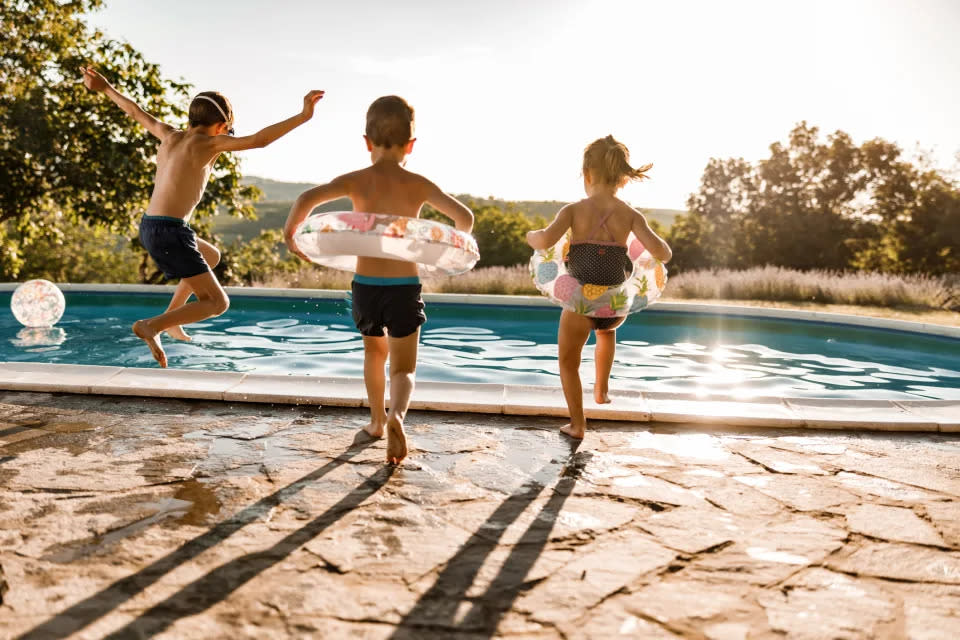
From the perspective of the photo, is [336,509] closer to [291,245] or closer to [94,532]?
[94,532]

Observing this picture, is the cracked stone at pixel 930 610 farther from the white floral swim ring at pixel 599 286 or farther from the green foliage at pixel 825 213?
the green foliage at pixel 825 213

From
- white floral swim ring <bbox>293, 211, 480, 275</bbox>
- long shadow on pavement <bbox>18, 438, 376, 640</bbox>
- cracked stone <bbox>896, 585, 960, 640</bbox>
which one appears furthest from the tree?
cracked stone <bbox>896, 585, 960, 640</bbox>

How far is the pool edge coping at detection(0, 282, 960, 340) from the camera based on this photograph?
9766 mm

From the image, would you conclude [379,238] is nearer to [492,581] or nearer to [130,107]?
[492,581]

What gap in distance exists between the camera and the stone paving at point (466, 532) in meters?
2.01

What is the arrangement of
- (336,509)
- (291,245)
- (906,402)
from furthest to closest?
1. (906,402)
2. (291,245)
3. (336,509)

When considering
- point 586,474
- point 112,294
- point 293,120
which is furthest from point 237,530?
point 112,294

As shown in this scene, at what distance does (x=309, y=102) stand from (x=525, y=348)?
5.50 meters

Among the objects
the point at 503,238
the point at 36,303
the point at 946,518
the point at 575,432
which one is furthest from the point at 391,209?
the point at 503,238

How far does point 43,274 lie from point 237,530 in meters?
23.1

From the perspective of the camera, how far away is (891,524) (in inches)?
107

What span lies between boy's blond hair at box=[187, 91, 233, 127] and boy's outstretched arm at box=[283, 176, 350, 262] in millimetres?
911

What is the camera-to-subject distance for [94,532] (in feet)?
8.08

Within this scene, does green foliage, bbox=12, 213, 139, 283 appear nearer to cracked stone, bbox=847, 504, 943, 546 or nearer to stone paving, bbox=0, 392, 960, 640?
stone paving, bbox=0, 392, 960, 640
